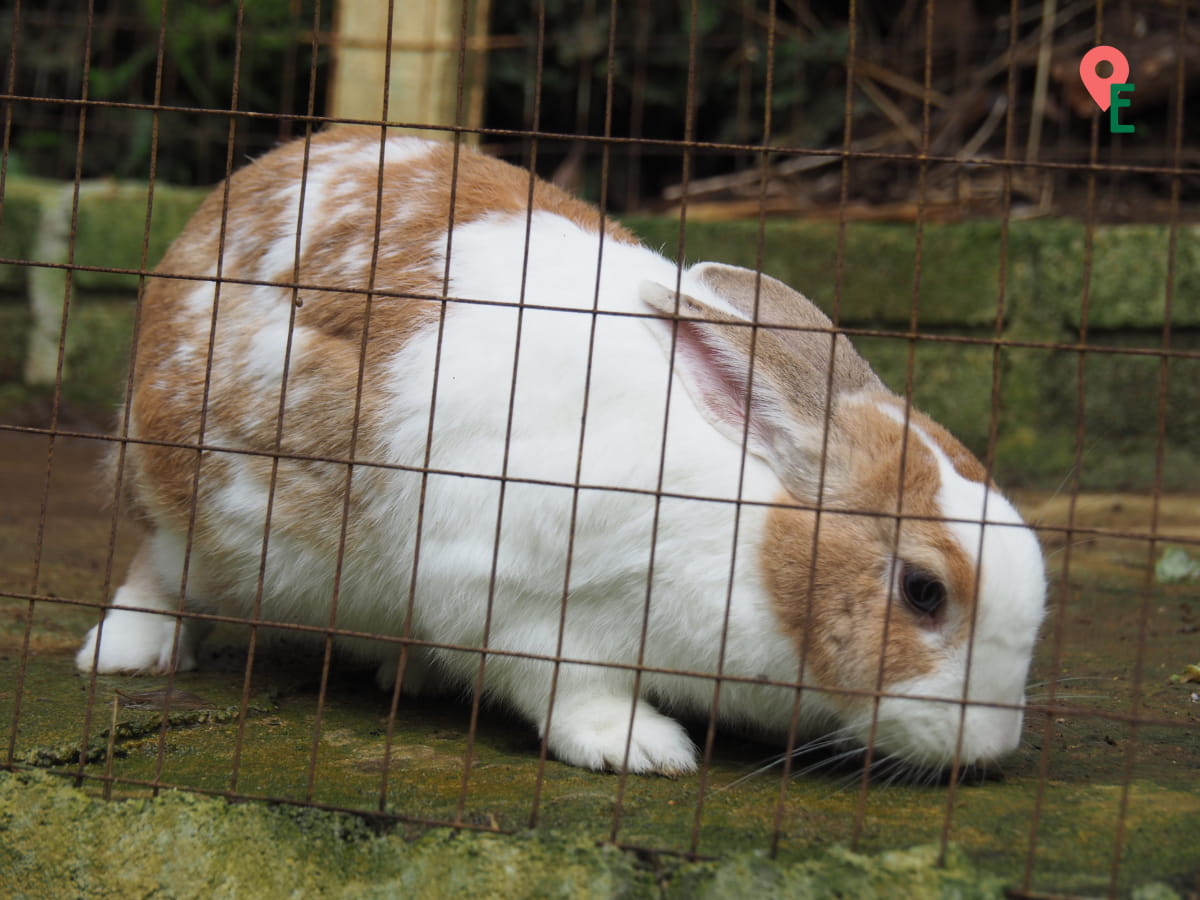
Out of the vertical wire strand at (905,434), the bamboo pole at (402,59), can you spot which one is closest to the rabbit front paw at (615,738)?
the vertical wire strand at (905,434)

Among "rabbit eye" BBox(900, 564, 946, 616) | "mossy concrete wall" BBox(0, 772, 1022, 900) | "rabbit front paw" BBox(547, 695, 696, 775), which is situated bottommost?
"mossy concrete wall" BBox(0, 772, 1022, 900)

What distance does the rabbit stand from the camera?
98.0 inches

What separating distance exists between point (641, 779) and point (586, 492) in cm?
55

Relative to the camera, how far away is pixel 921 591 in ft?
8.25

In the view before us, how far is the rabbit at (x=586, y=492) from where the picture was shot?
2488 millimetres

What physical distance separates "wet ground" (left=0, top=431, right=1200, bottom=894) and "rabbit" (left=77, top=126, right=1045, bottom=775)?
0.43ft

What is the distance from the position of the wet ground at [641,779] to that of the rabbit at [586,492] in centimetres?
13

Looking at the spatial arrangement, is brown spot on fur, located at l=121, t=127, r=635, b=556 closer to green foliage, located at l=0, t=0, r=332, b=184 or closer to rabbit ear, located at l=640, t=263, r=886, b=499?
rabbit ear, located at l=640, t=263, r=886, b=499

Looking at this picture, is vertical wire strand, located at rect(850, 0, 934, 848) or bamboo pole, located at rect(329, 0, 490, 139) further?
bamboo pole, located at rect(329, 0, 490, 139)

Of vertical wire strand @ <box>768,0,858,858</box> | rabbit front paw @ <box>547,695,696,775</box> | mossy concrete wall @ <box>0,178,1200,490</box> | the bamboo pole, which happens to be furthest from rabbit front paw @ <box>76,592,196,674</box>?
the bamboo pole

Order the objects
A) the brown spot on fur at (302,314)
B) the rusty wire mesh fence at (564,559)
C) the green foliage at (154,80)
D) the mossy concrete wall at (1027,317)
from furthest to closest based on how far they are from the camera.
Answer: the green foliage at (154,80)
the mossy concrete wall at (1027,317)
the brown spot on fur at (302,314)
the rusty wire mesh fence at (564,559)

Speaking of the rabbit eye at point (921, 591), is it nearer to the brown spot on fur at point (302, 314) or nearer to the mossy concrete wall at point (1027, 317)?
the brown spot on fur at point (302, 314)

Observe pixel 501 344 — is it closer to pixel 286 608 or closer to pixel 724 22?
pixel 286 608

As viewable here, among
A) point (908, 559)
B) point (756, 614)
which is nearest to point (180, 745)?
point (756, 614)
